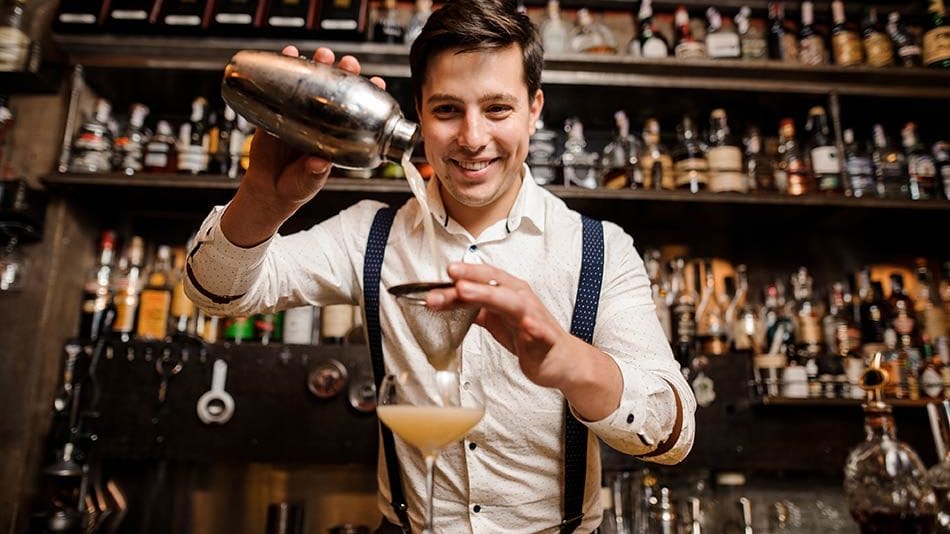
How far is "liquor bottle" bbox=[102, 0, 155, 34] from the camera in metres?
2.20

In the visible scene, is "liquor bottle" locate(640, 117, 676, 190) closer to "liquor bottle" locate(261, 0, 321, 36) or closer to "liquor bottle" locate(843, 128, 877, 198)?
"liquor bottle" locate(843, 128, 877, 198)

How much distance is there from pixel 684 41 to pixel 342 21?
1200 mm

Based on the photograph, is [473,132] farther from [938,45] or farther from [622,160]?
[938,45]

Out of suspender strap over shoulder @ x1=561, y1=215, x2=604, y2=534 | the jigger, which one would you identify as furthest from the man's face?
the jigger

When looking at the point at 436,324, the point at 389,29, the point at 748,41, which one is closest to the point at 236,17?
the point at 389,29

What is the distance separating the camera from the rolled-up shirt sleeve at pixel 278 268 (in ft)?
3.69

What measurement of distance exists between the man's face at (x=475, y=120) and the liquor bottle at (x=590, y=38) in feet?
4.02

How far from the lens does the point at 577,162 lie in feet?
7.34

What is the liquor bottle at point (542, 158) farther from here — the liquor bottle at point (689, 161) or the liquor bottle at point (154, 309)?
the liquor bottle at point (154, 309)

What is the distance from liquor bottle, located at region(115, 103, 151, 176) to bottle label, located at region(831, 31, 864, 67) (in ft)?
8.04

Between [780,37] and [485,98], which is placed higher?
[780,37]

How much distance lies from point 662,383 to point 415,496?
54 cm

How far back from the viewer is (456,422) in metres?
0.73

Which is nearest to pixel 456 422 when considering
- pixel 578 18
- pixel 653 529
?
pixel 653 529
